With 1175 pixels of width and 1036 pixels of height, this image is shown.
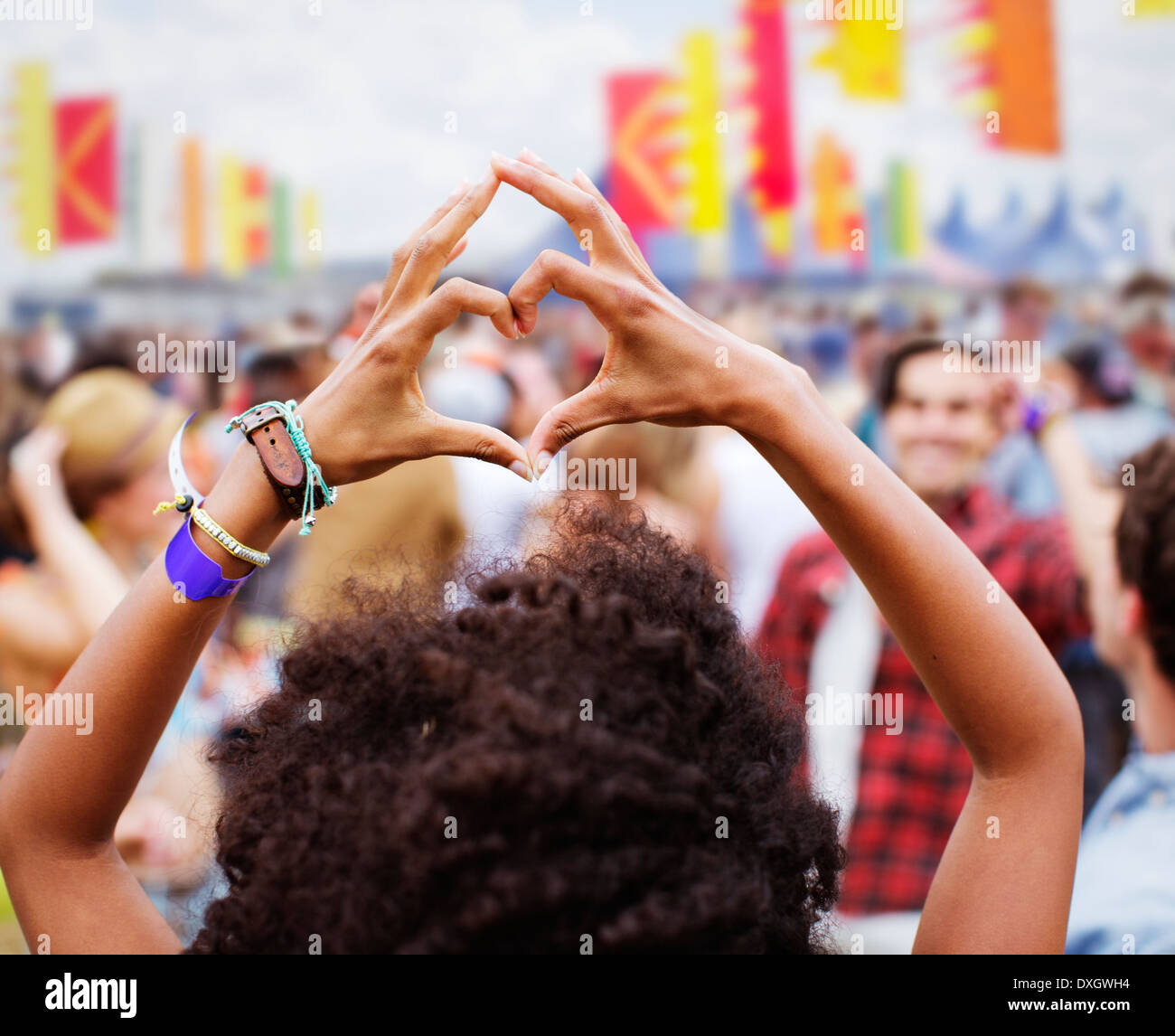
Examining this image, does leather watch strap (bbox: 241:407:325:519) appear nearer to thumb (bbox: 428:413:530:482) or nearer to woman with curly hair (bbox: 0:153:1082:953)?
woman with curly hair (bbox: 0:153:1082:953)

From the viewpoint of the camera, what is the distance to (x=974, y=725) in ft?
3.66

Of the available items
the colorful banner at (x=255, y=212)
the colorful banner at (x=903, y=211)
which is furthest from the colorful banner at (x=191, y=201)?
the colorful banner at (x=903, y=211)

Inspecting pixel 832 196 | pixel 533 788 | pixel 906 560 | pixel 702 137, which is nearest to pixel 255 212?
pixel 702 137

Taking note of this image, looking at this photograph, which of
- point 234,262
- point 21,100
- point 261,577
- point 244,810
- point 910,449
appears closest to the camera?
point 244,810

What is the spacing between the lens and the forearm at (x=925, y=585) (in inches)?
41.2

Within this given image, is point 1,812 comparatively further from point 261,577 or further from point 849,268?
point 849,268

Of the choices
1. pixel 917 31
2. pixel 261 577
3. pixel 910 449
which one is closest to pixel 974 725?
pixel 910 449

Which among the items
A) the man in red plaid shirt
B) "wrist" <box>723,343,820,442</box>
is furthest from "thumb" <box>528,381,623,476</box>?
the man in red plaid shirt

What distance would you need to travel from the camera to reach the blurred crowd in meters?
2.85

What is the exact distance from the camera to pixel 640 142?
8273mm
